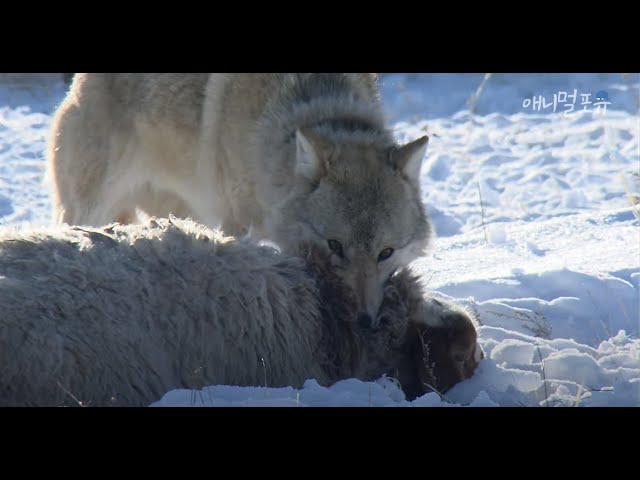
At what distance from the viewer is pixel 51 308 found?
3021 mm

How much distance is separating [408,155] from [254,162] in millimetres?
1305

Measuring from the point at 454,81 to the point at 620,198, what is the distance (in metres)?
4.26

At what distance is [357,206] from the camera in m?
4.63

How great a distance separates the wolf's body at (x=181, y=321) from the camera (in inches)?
118

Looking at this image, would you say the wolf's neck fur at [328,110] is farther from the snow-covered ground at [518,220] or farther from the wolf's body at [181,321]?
the wolf's body at [181,321]

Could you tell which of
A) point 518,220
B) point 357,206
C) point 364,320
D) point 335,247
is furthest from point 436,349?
point 518,220

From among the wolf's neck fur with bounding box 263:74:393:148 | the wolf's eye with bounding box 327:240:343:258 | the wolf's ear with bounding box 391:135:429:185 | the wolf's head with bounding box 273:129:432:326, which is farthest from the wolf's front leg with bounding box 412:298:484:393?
the wolf's neck fur with bounding box 263:74:393:148

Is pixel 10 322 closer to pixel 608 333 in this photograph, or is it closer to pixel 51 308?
pixel 51 308

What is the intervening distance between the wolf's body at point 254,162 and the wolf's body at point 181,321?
0.20m

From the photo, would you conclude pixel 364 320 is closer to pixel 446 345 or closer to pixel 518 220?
pixel 446 345

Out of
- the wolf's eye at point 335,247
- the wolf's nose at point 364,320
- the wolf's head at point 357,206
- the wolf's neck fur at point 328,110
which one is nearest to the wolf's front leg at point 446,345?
the wolf's nose at point 364,320
